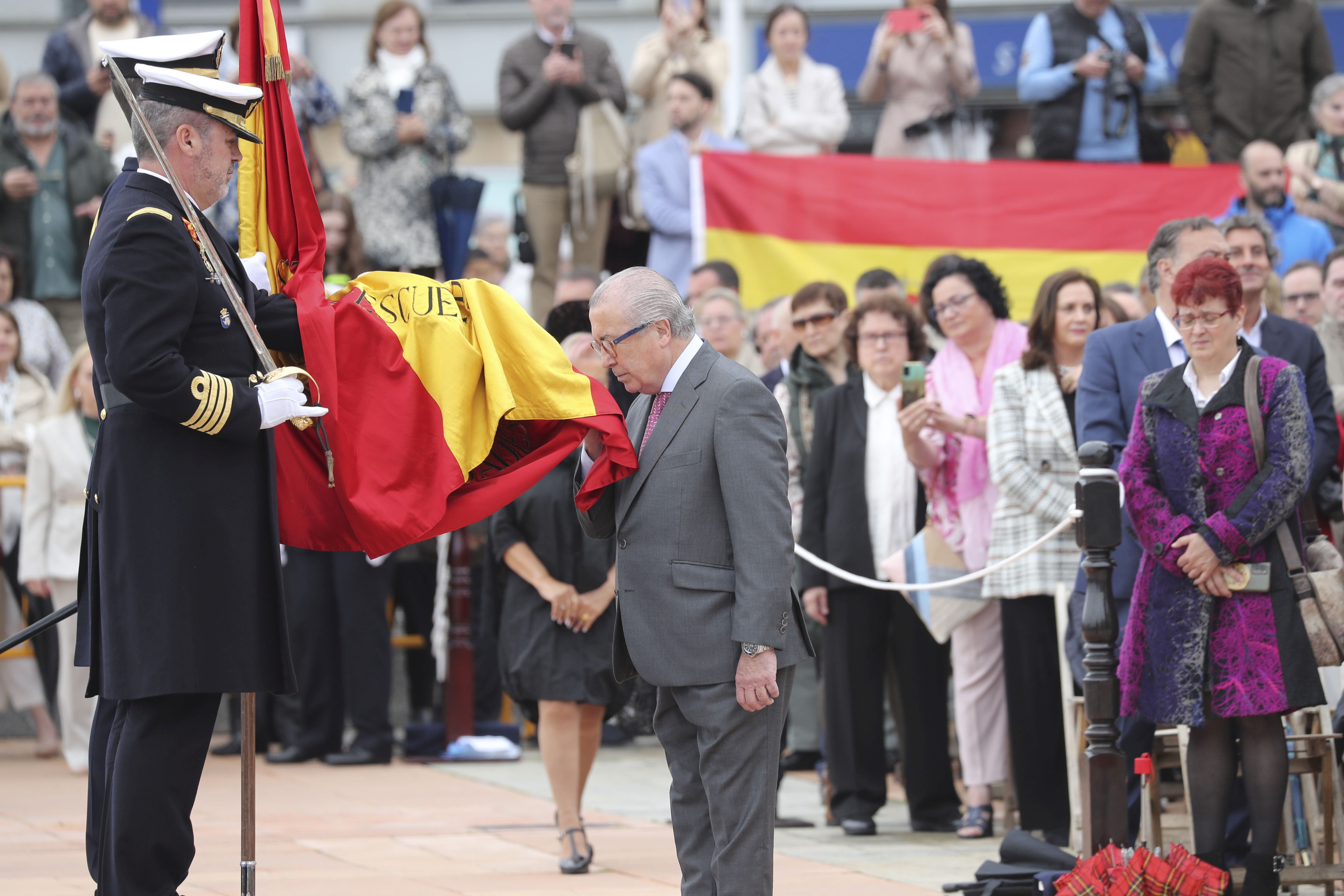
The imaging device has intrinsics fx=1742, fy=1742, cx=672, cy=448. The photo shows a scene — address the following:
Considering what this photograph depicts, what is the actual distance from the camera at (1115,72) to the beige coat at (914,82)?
3.18 feet

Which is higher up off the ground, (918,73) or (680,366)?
(918,73)

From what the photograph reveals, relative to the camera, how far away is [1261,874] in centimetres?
567

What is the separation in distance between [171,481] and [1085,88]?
816 centimetres

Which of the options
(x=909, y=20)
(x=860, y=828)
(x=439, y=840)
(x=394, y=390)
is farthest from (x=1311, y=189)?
(x=394, y=390)

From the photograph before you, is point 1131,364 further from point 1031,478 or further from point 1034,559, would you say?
point 1034,559

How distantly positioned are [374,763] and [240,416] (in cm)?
543

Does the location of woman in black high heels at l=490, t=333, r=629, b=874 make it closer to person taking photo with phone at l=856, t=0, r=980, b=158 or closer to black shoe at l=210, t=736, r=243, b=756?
black shoe at l=210, t=736, r=243, b=756

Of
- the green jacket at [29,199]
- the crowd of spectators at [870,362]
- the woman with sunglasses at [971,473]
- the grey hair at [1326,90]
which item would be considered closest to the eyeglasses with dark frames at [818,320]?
the crowd of spectators at [870,362]

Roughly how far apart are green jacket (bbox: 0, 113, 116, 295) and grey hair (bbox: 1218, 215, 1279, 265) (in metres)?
7.27

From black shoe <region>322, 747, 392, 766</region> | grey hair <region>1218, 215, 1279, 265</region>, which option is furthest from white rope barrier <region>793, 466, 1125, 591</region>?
black shoe <region>322, 747, 392, 766</region>

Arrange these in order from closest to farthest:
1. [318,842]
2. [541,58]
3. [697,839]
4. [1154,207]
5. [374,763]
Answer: [697,839] → [318,842] → [374,763] → [1154,207] → [541,58]

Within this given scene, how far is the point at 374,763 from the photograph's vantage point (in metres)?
9.66

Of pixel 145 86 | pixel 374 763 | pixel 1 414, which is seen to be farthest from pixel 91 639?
pixel 1 414

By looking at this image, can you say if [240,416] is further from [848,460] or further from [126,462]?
[848,460]
